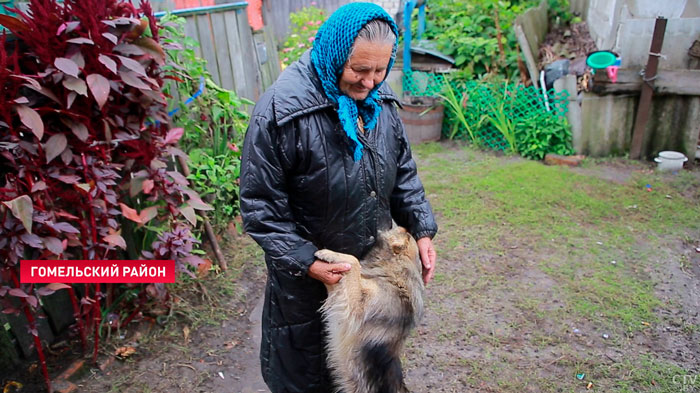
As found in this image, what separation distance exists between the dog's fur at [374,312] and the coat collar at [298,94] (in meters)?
0.55

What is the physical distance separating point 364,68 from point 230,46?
138 inches

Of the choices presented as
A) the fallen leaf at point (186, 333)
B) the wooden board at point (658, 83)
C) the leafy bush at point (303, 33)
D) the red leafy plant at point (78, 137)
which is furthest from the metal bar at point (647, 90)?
the fallen leaf at point (186, 333)

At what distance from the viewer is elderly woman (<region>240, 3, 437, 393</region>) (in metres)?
1.75

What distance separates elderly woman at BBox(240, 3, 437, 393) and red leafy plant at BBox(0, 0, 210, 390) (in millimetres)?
1198

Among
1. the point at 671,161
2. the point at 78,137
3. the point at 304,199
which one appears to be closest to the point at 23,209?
the point at 78,137

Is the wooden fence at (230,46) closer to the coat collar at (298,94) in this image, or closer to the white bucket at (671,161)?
the coat collar at (298,94)

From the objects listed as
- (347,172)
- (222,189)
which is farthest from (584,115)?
(347,172)

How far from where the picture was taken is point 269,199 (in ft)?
6.03

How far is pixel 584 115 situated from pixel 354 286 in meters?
5.50

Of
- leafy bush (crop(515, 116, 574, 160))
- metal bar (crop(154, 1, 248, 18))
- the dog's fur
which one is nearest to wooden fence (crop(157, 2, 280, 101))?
metal bar (crop(154, 1, 248, 18))

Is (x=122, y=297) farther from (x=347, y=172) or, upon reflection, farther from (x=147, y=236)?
(x=347, y=172)

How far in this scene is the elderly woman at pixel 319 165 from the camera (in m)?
1.75

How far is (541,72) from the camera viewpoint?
677 cm

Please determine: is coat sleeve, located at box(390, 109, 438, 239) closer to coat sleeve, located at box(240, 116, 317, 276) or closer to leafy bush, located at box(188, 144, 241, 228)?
coat sleeve, located at box(240, 116, 317, 276)
